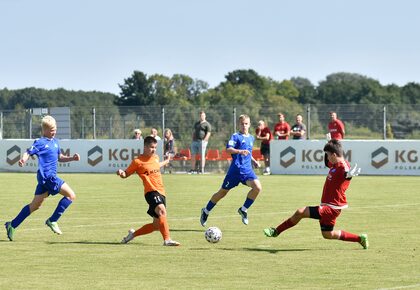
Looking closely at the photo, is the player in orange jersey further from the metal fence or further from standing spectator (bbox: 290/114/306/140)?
the metal fence

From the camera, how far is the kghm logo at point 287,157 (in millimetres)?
39000

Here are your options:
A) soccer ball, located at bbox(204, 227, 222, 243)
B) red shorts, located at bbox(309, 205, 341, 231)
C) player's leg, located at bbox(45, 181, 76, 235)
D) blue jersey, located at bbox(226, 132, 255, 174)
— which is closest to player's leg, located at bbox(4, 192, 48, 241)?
player's leg, located at bbox(45, 181, 76, 235)

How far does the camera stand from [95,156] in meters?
41.7

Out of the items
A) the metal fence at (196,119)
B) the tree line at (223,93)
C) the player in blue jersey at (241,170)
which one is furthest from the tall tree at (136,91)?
the player in blue jersey at (241,170)

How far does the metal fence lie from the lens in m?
43.0

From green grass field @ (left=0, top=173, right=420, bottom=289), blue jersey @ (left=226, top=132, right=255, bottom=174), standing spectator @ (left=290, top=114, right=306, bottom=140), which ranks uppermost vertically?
standing spectator @ (left=290, top=114, right=306, bottom=140)

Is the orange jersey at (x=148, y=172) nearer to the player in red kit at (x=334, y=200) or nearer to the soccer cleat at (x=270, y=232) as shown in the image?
the soccer cleat at (x=270, y=232)

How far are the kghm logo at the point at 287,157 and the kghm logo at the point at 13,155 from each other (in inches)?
422

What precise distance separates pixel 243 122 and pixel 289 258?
17.8 ft

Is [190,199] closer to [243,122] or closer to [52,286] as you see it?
[243,122]

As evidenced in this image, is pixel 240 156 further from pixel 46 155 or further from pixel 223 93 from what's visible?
pixel 223 93

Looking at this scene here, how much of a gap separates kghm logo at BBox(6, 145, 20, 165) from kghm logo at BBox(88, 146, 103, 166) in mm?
2925

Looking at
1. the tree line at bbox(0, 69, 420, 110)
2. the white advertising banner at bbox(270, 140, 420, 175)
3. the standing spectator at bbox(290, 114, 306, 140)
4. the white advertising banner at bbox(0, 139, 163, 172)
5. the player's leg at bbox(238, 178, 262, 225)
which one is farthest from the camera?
the tree line at bbox(0, 69, 420, 110)

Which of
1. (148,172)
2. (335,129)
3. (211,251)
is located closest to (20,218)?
(148,172)
